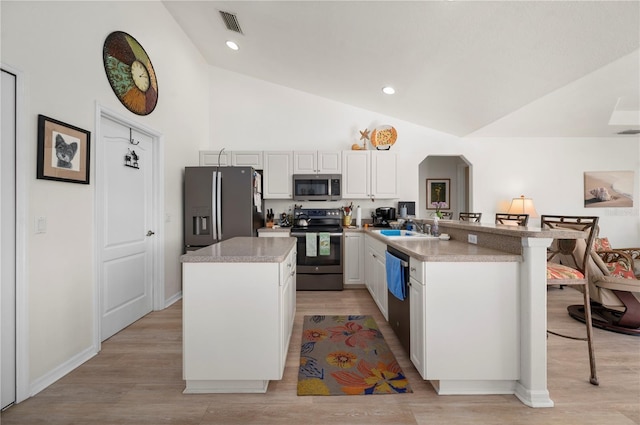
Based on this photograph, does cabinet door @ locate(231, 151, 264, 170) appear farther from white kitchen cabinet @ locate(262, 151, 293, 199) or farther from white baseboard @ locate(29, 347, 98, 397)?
white baseboard @ locate(29, 347, 98, 397)

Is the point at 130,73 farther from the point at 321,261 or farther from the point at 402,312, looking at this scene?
the point at 402,312

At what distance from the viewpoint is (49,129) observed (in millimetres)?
1938

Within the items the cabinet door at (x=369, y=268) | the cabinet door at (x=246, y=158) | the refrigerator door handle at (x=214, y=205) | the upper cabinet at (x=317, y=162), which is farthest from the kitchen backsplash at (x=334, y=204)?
the refrigerator door handle at (x=214, y=205)

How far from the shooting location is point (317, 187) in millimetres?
4477

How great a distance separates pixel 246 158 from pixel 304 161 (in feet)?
3.03

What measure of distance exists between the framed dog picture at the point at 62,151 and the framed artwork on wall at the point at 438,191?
594cm

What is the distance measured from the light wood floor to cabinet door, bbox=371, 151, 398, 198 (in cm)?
274

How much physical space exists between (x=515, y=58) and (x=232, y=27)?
318cm

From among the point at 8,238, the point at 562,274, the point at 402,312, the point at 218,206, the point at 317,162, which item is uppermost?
the point at 317,162

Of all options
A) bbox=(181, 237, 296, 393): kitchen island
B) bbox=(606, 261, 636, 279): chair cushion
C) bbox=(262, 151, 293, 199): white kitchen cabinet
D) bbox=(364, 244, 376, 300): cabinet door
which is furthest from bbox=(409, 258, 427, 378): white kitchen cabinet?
bbox=(262, 151, 293, 199): white kitchen cabinet

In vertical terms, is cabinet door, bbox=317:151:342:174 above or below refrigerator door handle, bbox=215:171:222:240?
above

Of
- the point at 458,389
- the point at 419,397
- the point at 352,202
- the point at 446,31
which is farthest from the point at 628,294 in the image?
the point at 352,202

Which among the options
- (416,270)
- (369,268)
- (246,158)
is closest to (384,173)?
(369,268)

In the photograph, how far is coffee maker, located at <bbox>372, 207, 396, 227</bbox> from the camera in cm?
458
